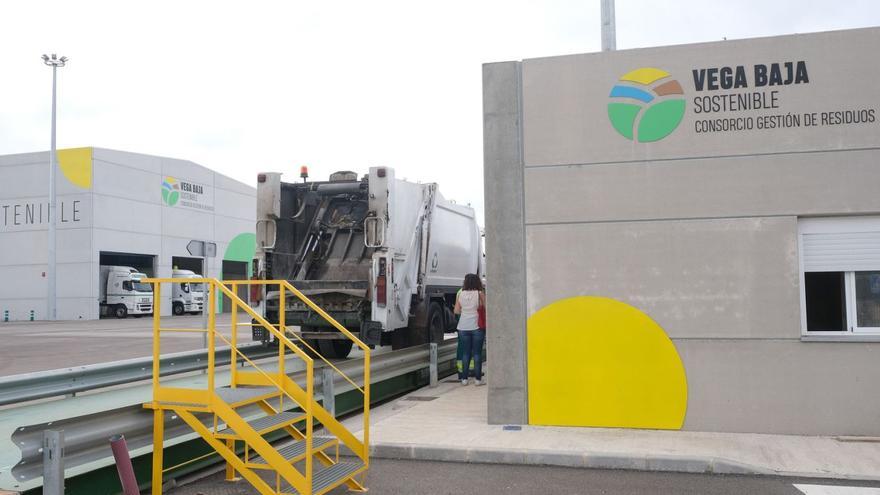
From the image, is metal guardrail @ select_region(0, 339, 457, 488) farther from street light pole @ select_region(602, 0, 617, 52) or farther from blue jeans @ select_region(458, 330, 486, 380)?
street light pole @ select_region(602, 0, 617, 52)

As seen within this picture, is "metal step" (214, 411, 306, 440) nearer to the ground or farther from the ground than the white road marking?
farther from the ground

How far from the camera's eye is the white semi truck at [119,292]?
36.4 metres

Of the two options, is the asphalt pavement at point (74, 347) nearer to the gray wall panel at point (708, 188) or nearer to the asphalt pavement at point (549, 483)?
the asphalt pavement at point (549, 483)

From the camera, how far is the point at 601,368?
24.6ft

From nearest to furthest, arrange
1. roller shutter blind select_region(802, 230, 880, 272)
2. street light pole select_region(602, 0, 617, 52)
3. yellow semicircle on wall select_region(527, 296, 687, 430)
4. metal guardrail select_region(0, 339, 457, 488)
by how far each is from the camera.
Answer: metal guardrail select_region(0, 339, 457, 488), roller shutter blind select_region(802, 230, 880, 272), yellow semicircle on wall select_region(527, 296, 687, 430), street light pole select_region(602, 0, 617, 52)

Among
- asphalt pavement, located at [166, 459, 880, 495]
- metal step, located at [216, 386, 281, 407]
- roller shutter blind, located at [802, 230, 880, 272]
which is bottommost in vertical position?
asphalt pavement, located at [166, 459, 880, 495]

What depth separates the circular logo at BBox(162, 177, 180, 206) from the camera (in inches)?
1532

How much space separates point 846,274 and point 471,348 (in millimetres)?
5315

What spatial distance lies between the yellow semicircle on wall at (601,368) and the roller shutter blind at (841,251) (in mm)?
1672

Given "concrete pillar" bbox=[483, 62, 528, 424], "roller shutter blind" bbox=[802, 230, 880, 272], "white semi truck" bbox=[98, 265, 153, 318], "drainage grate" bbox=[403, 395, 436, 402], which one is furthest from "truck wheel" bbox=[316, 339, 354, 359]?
"white semi truck" bbox=[98, 265, 153, 318]

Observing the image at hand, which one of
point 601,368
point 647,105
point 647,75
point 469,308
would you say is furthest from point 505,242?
point 469,308

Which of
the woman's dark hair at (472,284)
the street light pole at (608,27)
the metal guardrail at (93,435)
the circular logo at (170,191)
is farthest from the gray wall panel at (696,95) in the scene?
the circular logo at (170,191)

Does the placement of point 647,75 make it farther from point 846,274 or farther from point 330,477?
point 330,477

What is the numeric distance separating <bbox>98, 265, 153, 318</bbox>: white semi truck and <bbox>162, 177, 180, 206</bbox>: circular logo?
448 cm
